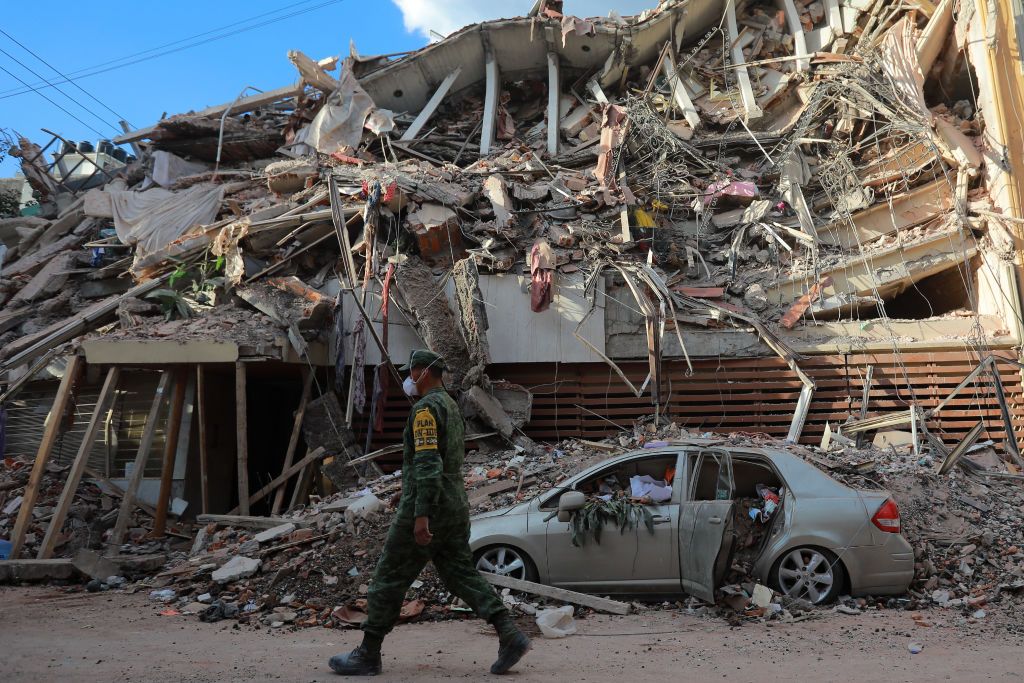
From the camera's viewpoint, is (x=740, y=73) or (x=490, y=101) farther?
(x=490, y=101)

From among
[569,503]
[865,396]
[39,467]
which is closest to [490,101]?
[865,396]

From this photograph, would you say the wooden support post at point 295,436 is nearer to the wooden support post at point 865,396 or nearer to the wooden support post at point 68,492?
the wooden support post at point 68,492

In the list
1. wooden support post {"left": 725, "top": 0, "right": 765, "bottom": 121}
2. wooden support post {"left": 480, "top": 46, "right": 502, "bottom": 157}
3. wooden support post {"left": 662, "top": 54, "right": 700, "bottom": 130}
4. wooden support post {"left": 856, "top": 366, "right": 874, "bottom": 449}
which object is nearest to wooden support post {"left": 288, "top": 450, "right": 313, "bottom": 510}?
wooden support post {"left": 856, "top": 366, "right": 874, "bottom": 449}

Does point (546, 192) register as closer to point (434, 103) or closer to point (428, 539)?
point (434, 103)

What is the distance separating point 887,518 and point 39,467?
855 centimetres

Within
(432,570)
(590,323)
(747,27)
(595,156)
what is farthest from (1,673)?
(747,27)

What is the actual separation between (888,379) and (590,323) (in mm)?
4209

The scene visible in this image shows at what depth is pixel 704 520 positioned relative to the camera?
6.13 meters

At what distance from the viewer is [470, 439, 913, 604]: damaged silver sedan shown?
20.2 feet

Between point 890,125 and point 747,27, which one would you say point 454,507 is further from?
point 747,27

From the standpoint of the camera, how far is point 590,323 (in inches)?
438

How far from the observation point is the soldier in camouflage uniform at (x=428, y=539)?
4184 mm

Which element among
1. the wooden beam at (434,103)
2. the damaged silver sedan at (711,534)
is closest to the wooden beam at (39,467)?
the damaged silver sedan at (711,534)

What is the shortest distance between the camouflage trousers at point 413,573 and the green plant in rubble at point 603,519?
212cm
